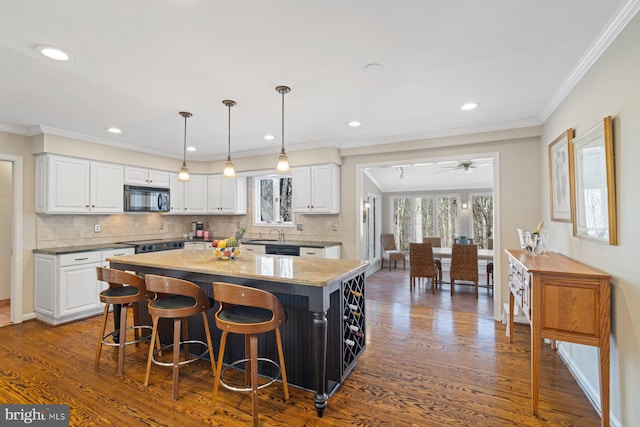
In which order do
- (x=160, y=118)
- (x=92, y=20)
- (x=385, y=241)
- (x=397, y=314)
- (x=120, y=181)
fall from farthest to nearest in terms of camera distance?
(x=385, y=241), (x=120, y=181), (x=397, y=314), (x=160, y=118), (x=92, y=20)

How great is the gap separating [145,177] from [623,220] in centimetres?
570

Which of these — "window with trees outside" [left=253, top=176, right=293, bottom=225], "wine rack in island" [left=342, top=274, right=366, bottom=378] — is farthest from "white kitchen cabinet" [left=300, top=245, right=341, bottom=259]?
"wine rack in island" [left=342, top=274, right=366, bottom=378]

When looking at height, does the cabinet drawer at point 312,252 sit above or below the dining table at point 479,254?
above

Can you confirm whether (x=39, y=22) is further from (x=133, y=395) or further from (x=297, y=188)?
(x=297, y=188)

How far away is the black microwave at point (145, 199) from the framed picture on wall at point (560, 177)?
215 inches

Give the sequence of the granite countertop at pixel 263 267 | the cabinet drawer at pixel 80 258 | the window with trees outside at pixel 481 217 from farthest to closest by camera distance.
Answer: the window with trees outside at pixel 481 217
the cabinet drawer at pixel 80 258
the granite countertop at pixel 263 267

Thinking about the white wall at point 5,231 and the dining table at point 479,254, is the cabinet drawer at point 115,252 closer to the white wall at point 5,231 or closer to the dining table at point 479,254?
the white wall at point 5,231

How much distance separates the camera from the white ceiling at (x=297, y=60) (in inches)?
67.9

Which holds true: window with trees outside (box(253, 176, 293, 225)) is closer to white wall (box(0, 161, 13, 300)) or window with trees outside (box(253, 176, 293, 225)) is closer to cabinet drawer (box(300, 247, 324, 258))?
cabinet drawer (box(300, 247, 324, 258))

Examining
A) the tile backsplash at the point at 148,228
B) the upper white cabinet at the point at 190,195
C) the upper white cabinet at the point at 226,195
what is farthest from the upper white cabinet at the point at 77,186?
the upper white cabinet at the point at 226,195

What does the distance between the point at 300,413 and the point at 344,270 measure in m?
1.02

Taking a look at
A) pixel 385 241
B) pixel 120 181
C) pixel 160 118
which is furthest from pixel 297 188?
pixel 385 241

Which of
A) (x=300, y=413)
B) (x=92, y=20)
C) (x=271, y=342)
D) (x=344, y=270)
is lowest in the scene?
(x=300, y=413)

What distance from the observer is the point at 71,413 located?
206 cm
